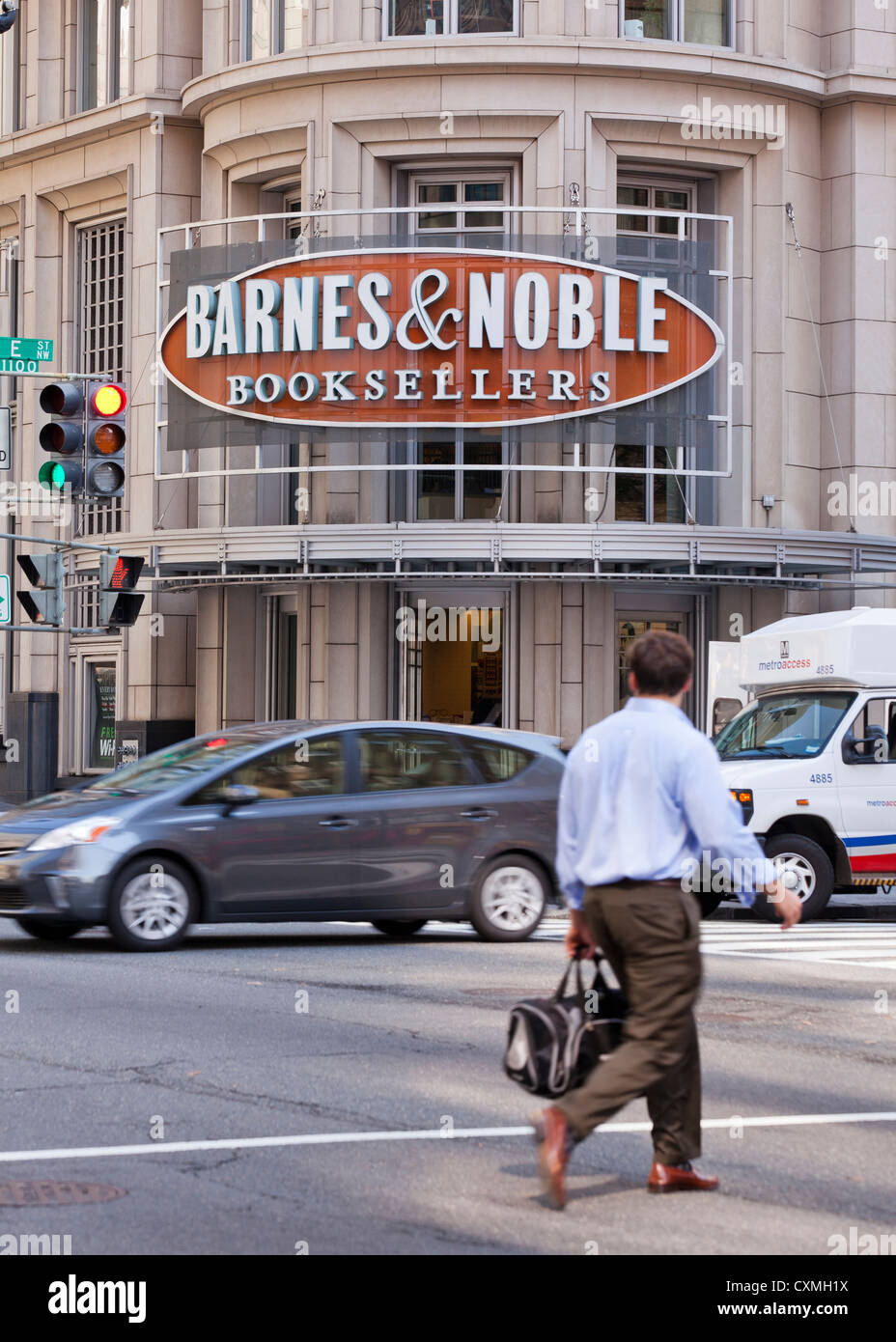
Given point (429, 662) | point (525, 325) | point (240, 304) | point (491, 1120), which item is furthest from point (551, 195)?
point (491, 1120)

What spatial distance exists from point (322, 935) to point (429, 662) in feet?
42.4

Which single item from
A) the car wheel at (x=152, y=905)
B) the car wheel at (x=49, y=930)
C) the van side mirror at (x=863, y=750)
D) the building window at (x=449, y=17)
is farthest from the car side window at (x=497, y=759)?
the building window at (x=449, y=17)

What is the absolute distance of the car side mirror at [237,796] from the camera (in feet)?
44.5

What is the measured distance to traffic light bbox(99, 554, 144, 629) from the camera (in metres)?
22.3

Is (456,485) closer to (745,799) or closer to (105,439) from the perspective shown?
(745,799)

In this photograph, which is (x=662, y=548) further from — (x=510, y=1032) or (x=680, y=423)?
(x=510, y=1032)

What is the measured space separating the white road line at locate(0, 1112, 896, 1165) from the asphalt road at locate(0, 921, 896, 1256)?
3cm

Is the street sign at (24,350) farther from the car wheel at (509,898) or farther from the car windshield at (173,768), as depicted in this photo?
the car wheel at (509,898)

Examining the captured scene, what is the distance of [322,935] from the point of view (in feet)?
49.1

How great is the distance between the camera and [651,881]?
6.16 m

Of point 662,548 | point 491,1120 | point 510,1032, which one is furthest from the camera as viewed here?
point 662,548

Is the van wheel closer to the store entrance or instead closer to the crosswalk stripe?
the crosswalk stripe

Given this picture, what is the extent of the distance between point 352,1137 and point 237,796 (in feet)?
21.3
